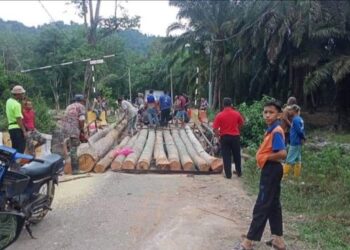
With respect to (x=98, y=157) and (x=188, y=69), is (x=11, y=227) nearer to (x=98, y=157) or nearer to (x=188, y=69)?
(x=98, y=157)

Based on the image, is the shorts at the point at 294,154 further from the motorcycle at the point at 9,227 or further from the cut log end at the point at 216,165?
the motorcycle at the point at 9,227

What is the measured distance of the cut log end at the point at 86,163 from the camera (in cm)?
1094

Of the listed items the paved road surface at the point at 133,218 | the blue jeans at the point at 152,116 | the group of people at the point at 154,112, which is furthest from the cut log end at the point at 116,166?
the blue jeans at the point at 152,116

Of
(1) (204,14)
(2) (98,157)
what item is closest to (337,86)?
(1) (204,14)

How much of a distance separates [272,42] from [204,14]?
339 inches

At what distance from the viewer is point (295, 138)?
10281 mm

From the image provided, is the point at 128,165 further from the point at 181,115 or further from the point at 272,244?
the point at 181,115

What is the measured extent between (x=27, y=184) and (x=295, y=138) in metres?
6.01

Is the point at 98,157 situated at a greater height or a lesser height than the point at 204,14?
lesser

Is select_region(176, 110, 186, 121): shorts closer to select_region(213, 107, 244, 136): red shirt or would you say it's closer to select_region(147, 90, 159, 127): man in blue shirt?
select_region(147, 90, 159, 127): man in blue shirt

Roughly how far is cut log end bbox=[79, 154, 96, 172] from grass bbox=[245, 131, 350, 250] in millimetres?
3438

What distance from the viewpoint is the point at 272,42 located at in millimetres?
25812

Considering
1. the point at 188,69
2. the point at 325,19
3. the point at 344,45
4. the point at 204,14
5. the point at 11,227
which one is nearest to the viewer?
the point at 11,227

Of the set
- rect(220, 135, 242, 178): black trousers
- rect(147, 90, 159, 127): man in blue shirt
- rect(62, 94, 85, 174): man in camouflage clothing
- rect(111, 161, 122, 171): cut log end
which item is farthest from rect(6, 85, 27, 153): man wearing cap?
rect(147, 90, 159, 127): man in blue shirt
